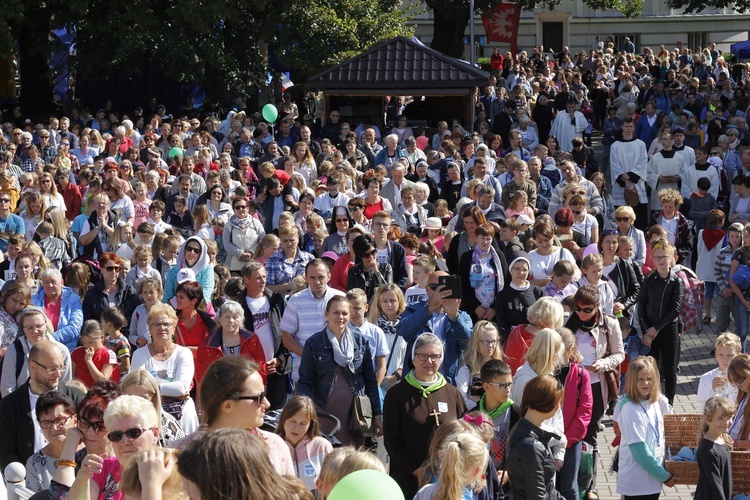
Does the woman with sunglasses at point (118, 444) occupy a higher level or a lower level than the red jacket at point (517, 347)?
higher

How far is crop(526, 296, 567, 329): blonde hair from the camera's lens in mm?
8656

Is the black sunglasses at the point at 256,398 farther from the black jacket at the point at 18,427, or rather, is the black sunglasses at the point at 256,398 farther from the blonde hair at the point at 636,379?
the blonde hair at the point at 636,379

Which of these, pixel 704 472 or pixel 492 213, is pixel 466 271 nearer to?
pixel 492 213

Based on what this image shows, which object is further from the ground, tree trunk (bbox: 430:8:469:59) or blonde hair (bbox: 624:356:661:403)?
tree trunk (bbox: 430:8:469:59)

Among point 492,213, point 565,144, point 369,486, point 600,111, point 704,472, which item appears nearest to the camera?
point 369,486

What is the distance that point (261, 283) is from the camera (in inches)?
386

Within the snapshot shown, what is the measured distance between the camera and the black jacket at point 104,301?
33.7 feet

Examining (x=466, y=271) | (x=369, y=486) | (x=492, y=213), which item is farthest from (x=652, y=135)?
(x=369, y=486)

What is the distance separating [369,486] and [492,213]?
29.6ft

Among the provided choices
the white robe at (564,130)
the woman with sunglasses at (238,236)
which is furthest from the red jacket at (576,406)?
the white robe at (564,130)

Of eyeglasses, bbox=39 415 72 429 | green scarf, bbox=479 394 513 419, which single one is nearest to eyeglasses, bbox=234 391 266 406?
eyeglasses, bbox=39 415 72 429

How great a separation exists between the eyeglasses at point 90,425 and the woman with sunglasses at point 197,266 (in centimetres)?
471

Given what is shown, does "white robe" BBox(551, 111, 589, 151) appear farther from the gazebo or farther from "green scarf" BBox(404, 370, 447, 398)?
"green scarf" BBox(404, 370, 447, 398)

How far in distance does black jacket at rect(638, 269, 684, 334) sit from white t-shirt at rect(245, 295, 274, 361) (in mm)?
3473
